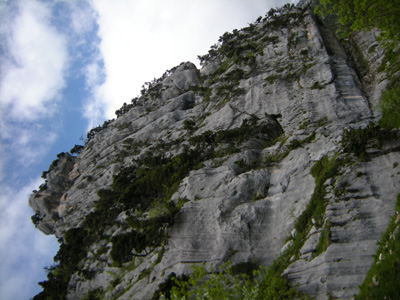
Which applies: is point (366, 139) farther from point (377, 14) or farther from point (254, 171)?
point (254, 171)

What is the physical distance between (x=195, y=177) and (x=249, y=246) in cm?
804

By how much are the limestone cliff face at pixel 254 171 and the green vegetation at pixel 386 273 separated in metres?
0.85

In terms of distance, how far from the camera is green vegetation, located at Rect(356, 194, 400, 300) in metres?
8.06

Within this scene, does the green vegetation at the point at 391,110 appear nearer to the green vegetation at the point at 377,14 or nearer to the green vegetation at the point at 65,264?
the green vegetation at the point at 377,14

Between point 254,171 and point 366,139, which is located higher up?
point 254,171

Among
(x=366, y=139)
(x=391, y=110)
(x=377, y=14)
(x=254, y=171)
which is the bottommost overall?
(x=366, y=139)

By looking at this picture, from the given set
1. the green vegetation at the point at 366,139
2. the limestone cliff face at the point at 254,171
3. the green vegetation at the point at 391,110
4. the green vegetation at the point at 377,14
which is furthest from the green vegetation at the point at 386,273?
the green vegetation at the point at 377,14

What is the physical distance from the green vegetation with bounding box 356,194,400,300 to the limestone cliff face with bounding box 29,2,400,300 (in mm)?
848

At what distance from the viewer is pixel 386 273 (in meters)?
8.66

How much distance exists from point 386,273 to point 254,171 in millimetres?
12755

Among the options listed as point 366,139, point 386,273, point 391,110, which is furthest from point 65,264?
point 391,110

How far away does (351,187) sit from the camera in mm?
14883

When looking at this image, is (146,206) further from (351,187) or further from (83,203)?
(351,187)

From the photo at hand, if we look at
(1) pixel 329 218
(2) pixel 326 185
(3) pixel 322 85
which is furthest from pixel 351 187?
(3) pixel 322 85
